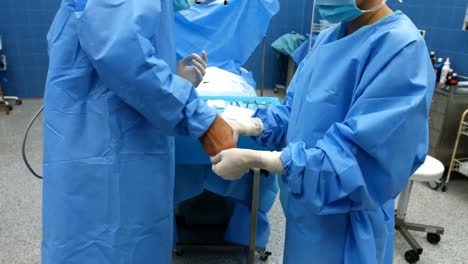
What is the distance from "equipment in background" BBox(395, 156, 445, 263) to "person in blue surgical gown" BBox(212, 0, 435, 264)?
1.02 meters

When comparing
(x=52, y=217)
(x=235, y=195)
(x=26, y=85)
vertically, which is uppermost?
(x=52, y=217)

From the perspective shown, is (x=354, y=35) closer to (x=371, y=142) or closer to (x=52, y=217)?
(x=371, y=142)

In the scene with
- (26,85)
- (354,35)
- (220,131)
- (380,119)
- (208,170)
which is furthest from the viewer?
(26,85)

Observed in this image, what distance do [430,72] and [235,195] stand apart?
3.44 feet

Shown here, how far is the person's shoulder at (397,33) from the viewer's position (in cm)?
75

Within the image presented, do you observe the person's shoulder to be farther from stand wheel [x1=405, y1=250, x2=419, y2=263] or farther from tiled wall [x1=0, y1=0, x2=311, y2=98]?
tiled wall [x1=0, y1=0, x2=311, y2=98]

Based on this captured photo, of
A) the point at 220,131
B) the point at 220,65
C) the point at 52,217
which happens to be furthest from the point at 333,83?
the point at 220,65

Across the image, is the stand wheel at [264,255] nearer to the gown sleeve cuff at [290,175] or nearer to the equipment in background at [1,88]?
the gown sleeve cuff at [290,175]

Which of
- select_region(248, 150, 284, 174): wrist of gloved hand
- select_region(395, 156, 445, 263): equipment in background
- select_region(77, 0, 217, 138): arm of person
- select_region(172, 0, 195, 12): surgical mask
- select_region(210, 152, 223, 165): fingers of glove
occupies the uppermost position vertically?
select_region(172, 0, 195, 12): surgical mask

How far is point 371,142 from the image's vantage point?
74 cm

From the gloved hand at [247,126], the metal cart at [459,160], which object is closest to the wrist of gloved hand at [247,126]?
the gloved hand at [247,126]

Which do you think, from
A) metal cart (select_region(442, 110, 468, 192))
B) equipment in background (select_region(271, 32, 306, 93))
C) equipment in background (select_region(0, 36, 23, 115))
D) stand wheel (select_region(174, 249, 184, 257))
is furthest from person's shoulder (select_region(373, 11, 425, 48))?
equipment in background (select_region(0, 36, 23, 115))

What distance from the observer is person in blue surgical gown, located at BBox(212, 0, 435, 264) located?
743 mm

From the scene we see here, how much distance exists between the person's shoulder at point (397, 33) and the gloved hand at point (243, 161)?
346 millimetres
